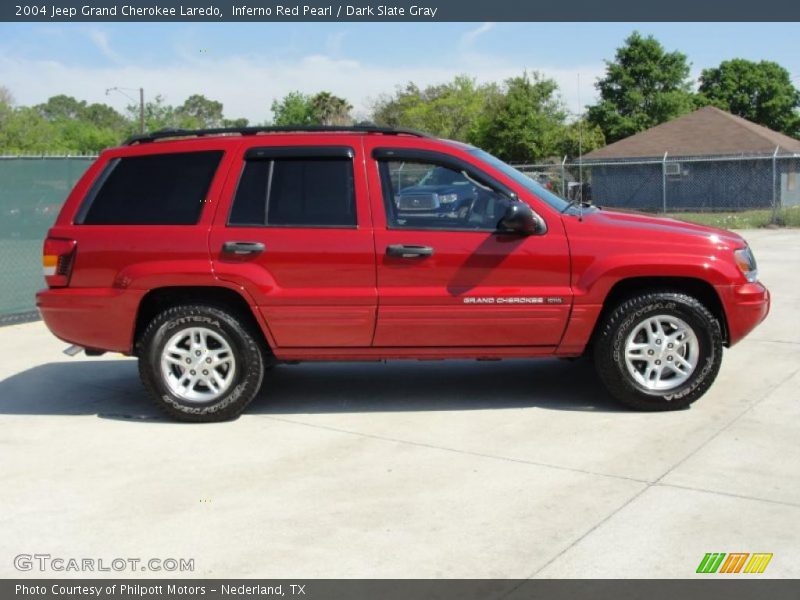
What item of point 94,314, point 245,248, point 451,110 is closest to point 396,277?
point 245,248

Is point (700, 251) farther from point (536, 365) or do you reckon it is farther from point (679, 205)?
point (679, 205)

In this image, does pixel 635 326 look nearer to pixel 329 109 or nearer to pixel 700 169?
pixel 700 169

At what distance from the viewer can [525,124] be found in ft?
147

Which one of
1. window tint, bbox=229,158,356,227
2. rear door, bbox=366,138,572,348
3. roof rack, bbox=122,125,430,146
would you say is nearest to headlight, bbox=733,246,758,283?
rear door, bbox=366,138,572,348

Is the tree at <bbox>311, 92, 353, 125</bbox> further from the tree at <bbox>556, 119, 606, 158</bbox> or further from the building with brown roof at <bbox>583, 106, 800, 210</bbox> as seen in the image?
the building with brown roof at <bbox>583, 106, 800, 210</bbox>

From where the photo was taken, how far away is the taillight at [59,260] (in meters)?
6.52

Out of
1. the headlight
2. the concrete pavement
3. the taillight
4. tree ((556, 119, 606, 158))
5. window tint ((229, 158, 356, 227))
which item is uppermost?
tree ((556, 119, 606, 158))

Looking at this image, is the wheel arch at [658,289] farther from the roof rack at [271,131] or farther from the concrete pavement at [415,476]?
the roof rack at [271,131]

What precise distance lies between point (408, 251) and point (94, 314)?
7.13 ft

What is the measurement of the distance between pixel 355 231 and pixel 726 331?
262 centimetres

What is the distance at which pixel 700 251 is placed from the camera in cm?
637

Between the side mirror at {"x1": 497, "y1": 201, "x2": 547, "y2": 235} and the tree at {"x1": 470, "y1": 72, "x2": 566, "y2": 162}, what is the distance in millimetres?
39212

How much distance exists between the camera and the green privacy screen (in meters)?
11.4
